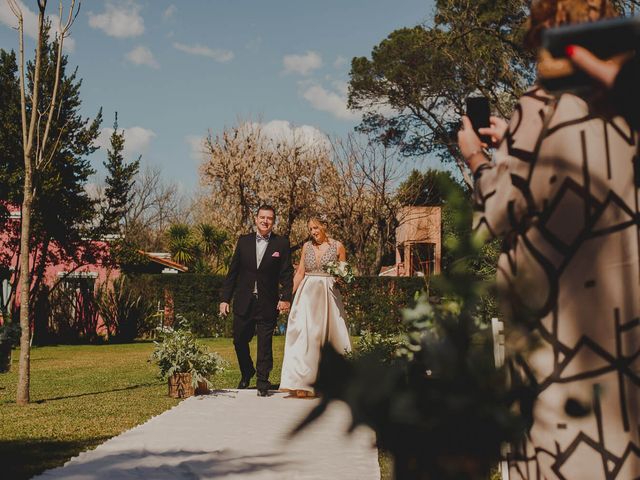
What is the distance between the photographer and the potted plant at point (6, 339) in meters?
5.83

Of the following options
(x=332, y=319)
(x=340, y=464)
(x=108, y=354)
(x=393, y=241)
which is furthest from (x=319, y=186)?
(x=340, y=464)

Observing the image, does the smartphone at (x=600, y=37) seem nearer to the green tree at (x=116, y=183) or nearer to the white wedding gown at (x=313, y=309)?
the white wedding gown at (x=313, y=309)

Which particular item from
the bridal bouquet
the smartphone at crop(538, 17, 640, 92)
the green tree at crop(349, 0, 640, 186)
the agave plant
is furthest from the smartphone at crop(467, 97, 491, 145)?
the agave plant

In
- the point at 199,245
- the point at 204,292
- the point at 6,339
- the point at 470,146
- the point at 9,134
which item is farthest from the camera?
the point at 199,245

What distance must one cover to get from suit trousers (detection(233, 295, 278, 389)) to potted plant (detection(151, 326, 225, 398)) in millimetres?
455

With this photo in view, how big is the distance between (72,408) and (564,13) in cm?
748

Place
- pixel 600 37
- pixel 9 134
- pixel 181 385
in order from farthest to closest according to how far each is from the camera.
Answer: pixel 9 134, pixel 181 385, pixel 600 37

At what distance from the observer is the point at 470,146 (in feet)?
6.85

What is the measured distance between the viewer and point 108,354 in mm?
18703

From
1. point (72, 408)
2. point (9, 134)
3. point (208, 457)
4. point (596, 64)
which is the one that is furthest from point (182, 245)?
point (596, 64)

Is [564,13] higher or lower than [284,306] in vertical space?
higher

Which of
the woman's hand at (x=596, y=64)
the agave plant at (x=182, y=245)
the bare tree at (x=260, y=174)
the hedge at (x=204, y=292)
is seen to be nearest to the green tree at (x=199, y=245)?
the agave plant at (x=182, y=245)

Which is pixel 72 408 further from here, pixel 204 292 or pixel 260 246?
pixel 204 292

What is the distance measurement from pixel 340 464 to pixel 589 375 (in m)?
3.70
